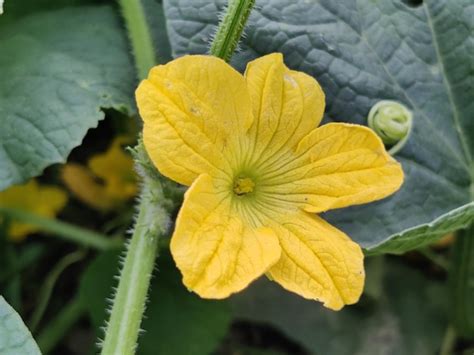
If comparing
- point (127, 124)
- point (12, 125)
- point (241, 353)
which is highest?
point (12, 125)

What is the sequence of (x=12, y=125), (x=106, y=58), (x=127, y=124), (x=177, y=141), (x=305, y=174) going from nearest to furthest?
(x=177, y=141) < (x=305, y=174) < (x=12, y=125) < (x=106, y=58) < (x=127, y=124)

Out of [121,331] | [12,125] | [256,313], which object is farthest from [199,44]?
[256,313]

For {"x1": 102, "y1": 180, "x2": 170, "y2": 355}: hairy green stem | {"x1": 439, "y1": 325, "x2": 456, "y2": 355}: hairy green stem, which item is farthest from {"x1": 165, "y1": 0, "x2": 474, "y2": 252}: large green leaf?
{"x1": 439, "y1": 325, "x2": 456, "y2": 355}: hairy green stem

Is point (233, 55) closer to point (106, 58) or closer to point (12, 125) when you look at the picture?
point (106, 58)

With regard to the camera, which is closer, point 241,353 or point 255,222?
point 255,222

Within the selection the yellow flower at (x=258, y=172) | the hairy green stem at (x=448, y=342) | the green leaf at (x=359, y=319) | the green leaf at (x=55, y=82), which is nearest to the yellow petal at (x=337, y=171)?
the yellow flower at (x=258, y=172)

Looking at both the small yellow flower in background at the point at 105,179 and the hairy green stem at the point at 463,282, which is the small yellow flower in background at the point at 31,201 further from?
the hairy green stem at the point at 463,282
